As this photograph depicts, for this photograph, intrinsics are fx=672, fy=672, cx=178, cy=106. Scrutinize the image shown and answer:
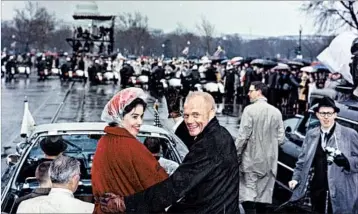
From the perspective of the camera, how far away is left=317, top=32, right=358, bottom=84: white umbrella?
10377mm

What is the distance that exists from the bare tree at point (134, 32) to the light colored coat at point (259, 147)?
169 feet

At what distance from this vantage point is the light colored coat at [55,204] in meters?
3.66

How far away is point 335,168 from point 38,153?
2886 millimetres

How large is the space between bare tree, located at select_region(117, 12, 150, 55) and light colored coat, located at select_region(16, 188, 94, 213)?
180 ft

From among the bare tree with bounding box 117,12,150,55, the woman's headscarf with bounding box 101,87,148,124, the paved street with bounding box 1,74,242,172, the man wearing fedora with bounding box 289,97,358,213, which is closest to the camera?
the woman's headscarf with bounding box 101,87,148,124

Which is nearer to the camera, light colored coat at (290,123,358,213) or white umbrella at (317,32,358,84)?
light colored coat at (290,123,358,213)

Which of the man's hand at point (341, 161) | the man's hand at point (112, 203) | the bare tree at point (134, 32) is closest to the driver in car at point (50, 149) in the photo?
the man's hand at point (112, 203)

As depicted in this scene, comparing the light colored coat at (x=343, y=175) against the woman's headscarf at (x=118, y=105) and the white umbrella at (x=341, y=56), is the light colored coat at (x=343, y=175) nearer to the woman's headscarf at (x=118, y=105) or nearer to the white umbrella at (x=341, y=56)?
the woman's headscarf at (x=118, y=105)

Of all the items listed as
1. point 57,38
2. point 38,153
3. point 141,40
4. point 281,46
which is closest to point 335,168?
point 38,153

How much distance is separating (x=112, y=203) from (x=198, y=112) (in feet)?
2.42

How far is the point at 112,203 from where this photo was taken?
367 cm

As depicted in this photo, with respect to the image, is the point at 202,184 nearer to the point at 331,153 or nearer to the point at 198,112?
the point at 198,112

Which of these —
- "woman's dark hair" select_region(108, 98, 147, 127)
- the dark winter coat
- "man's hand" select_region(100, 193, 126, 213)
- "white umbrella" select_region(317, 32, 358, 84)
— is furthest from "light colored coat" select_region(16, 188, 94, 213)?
"white umbrella" select_region(317, 32, 358, 84)

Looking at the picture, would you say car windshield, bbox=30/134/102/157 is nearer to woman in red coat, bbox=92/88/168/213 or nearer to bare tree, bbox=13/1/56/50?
woman in red coat, bbox=92/88/168/213
